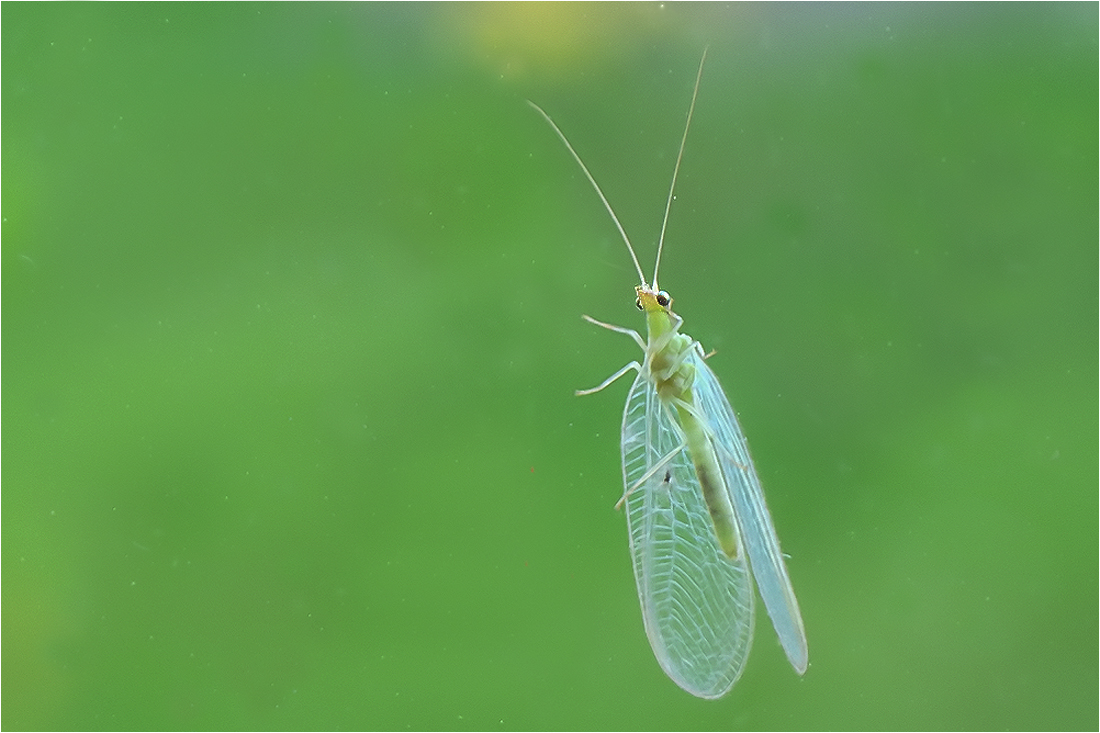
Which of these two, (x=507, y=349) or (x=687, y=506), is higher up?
(x=507, y=349)

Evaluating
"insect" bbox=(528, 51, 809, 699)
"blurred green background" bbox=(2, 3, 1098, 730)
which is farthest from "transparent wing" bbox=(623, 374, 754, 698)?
"blurred green background" bbox=(2, 3, 1098, 730)

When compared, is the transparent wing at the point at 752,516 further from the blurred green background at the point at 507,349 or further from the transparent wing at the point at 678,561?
the blurred green background at the point at 507,349

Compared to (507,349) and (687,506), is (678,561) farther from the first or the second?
(507,349)

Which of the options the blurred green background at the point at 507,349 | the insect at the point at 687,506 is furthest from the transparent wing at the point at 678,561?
the blurred green background at the point at 507,349

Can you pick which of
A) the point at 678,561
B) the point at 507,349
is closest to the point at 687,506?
the point at 678,561

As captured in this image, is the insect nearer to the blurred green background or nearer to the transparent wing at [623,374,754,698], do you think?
the transparent wing at [623,374,754,698]

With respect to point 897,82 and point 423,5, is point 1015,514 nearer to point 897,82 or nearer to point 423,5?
point 897,82
